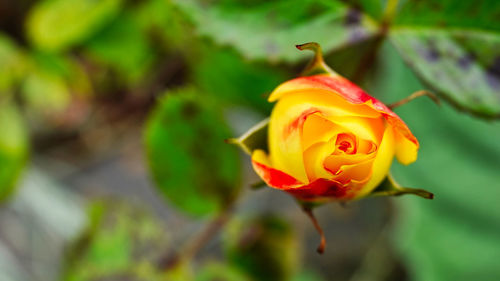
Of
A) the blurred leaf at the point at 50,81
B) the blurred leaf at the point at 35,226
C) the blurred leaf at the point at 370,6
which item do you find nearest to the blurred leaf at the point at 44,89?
the blurred leaf at the point at 50,81

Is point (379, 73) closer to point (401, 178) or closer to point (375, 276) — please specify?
point (401, 178)

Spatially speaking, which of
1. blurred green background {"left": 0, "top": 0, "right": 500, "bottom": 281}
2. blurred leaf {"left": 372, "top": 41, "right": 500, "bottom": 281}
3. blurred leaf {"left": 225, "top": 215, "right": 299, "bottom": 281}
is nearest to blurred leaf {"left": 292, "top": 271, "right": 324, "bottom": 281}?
blurred green background {"left": 0, "top": 0, "right": 500, "bottom": 281}

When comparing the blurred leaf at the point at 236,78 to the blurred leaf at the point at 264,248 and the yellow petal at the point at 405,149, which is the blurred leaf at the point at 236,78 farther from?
the yellow petal at the point at 405,149

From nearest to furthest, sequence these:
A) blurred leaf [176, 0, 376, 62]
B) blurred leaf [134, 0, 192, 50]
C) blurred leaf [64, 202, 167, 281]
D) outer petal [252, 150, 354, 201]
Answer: outer petal [252, 150, 354, 201] → blurred leaf [176, 0, 376, 62] → blurred leaf [64, 202, 167, 281] → blurred leaf [134, 0, 192, 50]

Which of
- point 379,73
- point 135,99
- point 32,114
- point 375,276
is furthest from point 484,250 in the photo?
point 32,114

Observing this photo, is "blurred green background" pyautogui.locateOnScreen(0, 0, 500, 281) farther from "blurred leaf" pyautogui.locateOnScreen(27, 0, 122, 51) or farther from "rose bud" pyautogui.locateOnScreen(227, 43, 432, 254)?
"rose bud" pyautogui.locateOnScreen(227, 43, 432, 254)

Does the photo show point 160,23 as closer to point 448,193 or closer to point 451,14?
point 451,14
